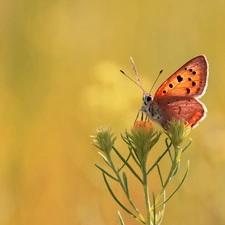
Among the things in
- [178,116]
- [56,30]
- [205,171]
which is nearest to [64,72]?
[56,30]

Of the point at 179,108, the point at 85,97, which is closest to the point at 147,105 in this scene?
the point at 179,108

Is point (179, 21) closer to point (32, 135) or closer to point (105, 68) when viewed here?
point (105, 68)

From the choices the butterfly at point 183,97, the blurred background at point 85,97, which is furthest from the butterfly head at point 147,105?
the blurred background at point 85,97

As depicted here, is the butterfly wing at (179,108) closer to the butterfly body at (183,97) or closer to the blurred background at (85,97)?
the butterfly body at (183,97)

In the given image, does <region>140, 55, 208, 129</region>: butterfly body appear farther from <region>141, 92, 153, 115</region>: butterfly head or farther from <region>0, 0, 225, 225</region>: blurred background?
<region>0, 0, 225, 225</region>: blurred background

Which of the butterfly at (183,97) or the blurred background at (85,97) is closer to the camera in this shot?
the butterfly at (183,97)

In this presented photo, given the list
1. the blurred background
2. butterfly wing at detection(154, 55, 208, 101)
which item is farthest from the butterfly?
the blurred background

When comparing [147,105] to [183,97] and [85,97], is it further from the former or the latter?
[85,97]
